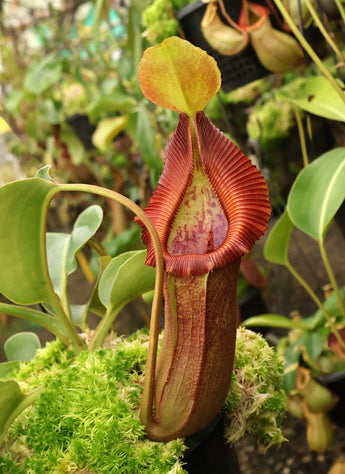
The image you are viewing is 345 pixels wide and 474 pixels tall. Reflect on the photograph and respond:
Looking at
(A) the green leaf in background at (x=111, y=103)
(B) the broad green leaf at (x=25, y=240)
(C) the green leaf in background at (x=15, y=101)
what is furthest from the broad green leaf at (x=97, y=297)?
(C) the green leaf in background at (x=15, y=101)

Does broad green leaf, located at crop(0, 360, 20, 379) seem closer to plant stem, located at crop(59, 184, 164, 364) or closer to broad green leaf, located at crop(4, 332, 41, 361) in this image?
broad green leaf, located at crop(4, 332, 41, 361)

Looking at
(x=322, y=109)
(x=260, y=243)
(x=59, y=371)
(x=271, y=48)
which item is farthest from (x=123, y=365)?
(x=260, y=243)

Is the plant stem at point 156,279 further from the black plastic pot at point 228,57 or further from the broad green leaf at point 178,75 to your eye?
the black plastic pot at point 228,57

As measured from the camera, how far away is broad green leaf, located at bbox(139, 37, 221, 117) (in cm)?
49

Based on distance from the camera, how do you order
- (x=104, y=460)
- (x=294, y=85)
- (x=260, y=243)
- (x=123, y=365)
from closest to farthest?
(x=104, y=460) → (x=123, y=365) → (x=294, y=85) → (x=260, y=243)

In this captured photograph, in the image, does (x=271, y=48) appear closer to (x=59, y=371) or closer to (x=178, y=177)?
(x=178, y=177)

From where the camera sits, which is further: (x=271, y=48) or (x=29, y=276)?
(x=271, y=48)

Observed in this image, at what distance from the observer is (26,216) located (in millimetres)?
583

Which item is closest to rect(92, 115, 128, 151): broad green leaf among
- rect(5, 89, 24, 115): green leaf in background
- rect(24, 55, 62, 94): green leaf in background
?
rect(24, 55, 62, 94): green leaf in background

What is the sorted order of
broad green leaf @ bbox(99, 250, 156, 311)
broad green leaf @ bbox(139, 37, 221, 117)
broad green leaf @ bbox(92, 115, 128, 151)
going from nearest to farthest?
broad green leaf @ bbox(139, 37, 221, 117) < broad green leaf @ bbox(99, 250, 156, 311) < broad green leaf @ bbox(92, 115, 128, 151)

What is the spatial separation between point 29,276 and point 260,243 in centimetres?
232

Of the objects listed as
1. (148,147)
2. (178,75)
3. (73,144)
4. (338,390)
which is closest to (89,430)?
(178,75)

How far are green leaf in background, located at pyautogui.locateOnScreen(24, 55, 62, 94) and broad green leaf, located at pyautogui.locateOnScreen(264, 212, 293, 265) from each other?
1.76 m

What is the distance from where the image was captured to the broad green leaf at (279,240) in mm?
1106
